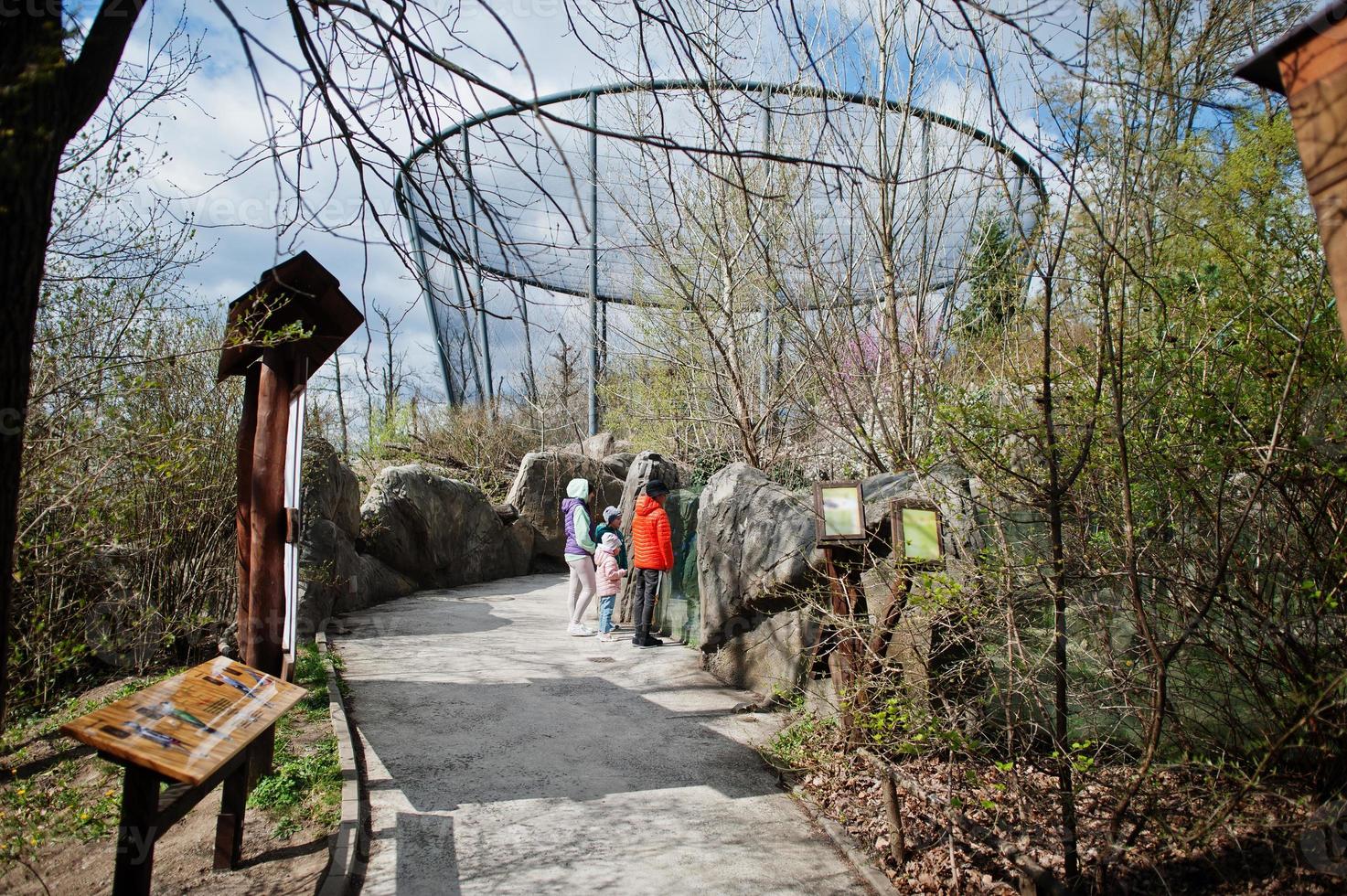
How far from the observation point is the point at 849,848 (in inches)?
170

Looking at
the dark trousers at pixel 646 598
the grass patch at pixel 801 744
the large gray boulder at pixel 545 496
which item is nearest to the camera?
the grass patch at pixel 801 744

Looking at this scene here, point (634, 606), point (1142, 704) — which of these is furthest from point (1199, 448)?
point (634, 606)

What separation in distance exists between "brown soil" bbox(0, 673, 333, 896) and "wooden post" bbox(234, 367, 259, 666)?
92 cm

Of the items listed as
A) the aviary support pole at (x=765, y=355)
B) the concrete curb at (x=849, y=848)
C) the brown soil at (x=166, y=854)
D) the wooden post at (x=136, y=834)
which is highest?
the aviary support pole at (x=765, y=355)

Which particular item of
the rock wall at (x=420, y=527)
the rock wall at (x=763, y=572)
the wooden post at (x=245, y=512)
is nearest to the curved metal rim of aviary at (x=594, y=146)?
the wooden post at (x=245, y=512)

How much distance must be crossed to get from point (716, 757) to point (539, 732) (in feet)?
4.25

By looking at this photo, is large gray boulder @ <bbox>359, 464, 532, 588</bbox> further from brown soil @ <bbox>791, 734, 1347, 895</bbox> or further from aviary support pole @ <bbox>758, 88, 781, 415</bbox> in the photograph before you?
brown soil @ <bbox>791, 734, 1347, 895</bbox>

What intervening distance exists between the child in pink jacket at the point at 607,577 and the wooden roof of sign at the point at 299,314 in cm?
492

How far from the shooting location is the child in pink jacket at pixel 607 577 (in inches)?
392

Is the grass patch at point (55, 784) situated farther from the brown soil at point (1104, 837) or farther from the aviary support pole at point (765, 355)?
the aviary support pole at point (765, 355)

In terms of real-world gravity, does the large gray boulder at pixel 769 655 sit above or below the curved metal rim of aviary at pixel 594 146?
below

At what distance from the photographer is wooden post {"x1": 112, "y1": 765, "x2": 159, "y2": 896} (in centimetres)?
270

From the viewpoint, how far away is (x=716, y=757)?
5.66 meters

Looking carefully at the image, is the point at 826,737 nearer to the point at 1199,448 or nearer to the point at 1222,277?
the point at 1199,448
